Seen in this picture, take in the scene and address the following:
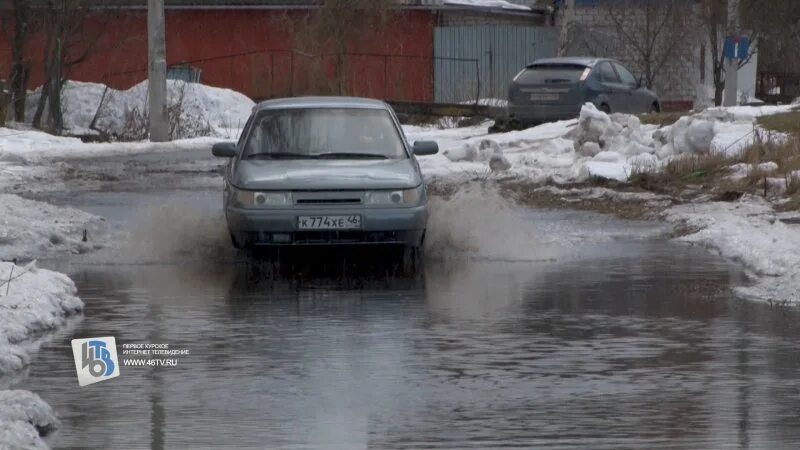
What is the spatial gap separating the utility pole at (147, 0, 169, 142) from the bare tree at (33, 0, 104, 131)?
5.53 feet

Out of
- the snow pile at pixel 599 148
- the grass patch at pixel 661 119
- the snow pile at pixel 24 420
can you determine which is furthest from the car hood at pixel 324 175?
the grass patch at pixel 661 119

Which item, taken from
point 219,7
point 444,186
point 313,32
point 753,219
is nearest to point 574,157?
point 444,186

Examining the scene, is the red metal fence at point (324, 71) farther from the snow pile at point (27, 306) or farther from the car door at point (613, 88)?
the snow pile at point (27, 306)

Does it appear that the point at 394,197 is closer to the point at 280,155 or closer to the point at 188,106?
the point at 280,155

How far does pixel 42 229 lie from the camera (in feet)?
49.1

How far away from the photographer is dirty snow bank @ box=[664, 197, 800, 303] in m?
12.0

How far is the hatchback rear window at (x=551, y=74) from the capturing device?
31.1 meters

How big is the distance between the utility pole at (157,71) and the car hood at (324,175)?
16.4 metres

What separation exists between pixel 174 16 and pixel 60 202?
26083 millimetres

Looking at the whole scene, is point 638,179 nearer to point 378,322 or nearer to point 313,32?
point 378,322

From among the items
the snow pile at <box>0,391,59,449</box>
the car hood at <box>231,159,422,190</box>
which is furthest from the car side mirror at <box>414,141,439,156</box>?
the snow pile at <box>0,391,59,449</box>

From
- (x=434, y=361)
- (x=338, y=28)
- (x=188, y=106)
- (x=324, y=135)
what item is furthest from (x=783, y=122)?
(x=338, y=28)

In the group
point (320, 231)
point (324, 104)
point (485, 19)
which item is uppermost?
point (485, 19)

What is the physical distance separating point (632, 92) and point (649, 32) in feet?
45.4
